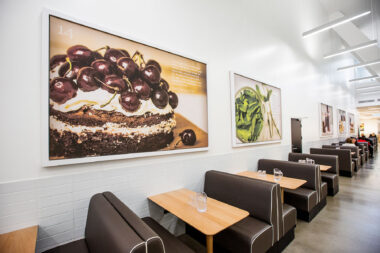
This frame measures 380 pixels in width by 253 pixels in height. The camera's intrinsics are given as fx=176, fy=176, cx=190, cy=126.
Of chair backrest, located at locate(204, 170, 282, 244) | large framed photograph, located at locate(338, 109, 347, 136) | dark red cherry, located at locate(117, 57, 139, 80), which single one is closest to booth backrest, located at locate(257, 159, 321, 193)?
chair backrest, located at locate(204, 170, 282, 244)

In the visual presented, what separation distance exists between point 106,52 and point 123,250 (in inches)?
70.6

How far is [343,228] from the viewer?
2.59 metres

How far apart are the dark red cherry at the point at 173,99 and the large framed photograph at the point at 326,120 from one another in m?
6.87

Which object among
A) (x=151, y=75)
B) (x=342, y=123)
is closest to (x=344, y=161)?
(x=342, y=123)

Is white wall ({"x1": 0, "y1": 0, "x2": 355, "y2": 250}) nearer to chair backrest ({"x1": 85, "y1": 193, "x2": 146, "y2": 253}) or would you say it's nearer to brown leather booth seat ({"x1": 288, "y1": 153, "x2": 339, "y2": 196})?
chair backrest ({"x1": 85, "y1": 193, "x2": 146, "y2": 253})

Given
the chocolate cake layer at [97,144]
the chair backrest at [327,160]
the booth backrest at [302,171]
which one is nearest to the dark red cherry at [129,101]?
the chocolate cake layer at [97,144]

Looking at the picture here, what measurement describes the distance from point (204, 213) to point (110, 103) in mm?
1447

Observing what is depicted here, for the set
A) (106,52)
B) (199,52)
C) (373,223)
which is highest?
(199,52)

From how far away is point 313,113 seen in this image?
623 cm

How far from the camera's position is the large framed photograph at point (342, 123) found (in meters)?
8.96

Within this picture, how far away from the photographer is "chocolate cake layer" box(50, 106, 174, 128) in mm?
1618

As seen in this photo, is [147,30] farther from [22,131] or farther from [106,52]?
[22,131]

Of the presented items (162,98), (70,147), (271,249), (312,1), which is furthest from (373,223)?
(312,1)

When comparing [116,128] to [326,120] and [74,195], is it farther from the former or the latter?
[326,120]
